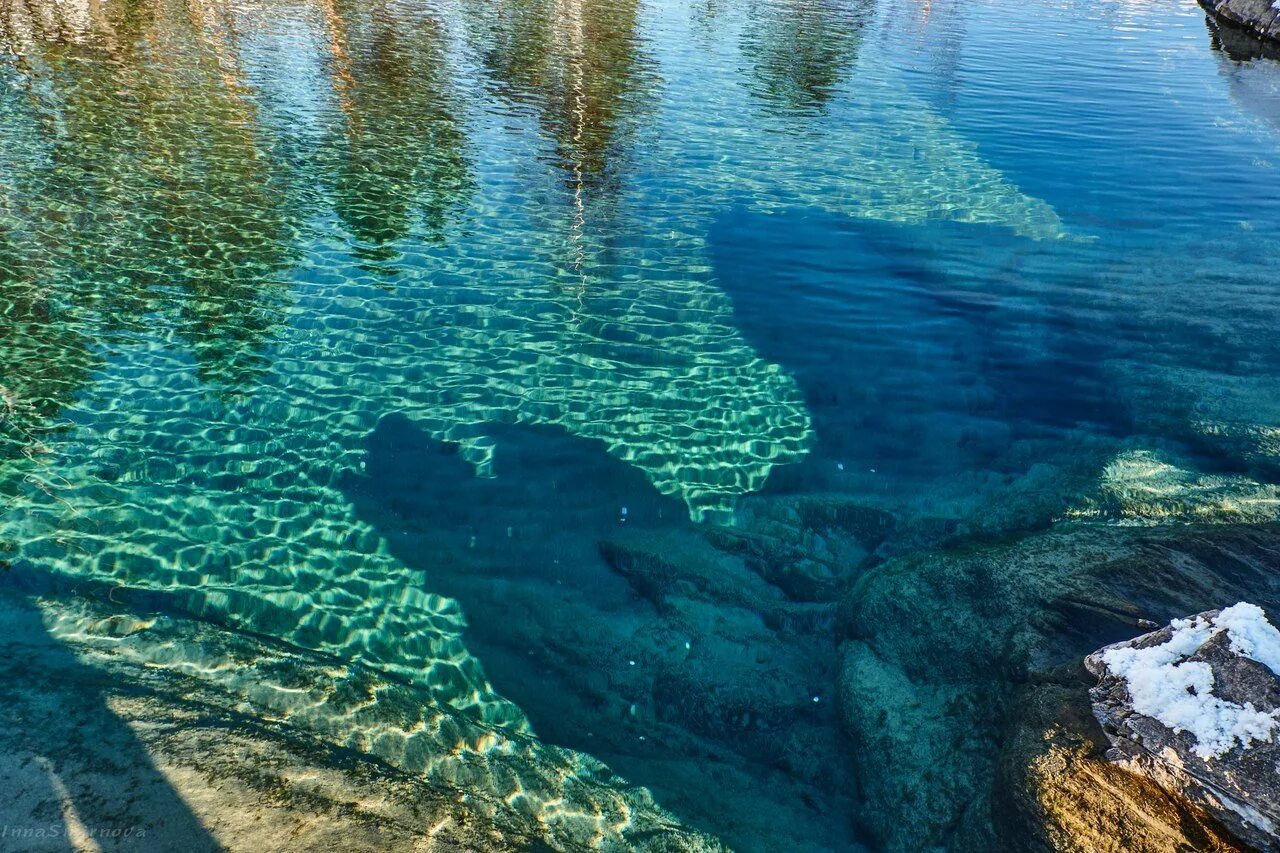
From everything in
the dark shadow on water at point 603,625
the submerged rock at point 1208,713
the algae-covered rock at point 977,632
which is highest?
the submerged rock at point 1208,713

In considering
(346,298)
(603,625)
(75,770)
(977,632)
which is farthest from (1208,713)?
(346,298)

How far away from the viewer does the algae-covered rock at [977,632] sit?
4699 millimetres

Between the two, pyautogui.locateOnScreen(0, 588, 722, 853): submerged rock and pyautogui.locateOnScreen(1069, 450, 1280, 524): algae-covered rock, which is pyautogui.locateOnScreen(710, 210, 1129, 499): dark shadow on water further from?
pyautogui.locateOnScreen(0, 588, 722, 853): submerged rock

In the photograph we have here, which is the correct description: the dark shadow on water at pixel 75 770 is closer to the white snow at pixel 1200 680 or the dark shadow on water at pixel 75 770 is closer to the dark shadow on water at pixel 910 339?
the white snow at pixel 1200 680

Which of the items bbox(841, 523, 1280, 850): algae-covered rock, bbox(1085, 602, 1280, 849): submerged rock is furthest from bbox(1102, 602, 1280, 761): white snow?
bbox(841, 523, 1280, 850): algae-covered rock

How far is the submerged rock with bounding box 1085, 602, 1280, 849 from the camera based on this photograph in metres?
3.46

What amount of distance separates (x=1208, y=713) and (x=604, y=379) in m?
6.11

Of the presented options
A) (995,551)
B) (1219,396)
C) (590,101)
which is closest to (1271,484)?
(1219,396)

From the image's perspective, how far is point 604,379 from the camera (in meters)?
8.63

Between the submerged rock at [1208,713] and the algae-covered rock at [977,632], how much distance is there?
745 mm

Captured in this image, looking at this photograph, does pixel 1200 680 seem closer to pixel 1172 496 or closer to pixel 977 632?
pixel 977 632

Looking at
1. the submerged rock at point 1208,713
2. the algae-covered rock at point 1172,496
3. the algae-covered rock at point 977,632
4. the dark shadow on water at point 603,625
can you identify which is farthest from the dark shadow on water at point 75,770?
the algae-covered rock at point 1172,496

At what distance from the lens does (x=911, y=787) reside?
4.76m

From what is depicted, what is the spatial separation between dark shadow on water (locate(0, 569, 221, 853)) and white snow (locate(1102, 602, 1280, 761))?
4584mm
